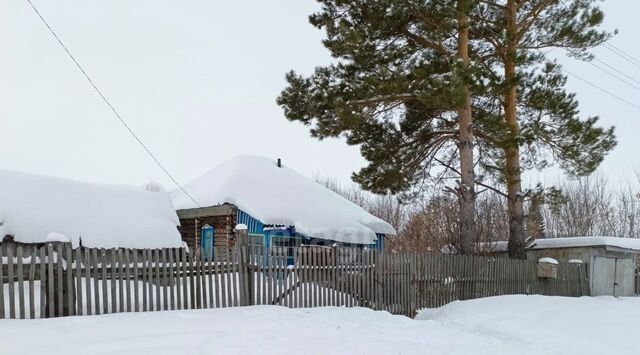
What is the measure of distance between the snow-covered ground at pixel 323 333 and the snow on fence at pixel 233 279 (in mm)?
484

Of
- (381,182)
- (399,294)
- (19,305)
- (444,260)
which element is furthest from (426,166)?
(19,305)

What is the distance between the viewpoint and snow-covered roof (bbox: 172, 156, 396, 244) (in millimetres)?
18719

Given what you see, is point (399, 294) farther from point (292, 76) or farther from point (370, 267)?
point (292, 76)

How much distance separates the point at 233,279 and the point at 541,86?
1290cm

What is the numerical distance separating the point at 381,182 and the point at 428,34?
15.6 ft

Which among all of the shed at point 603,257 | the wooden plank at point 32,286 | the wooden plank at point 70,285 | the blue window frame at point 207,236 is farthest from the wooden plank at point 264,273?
the shed at point 603,257

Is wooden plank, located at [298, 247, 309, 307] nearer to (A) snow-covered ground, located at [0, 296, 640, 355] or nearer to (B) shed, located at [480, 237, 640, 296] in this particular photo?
(A) snow-covered ground, located at [0, 296, 640, 355]

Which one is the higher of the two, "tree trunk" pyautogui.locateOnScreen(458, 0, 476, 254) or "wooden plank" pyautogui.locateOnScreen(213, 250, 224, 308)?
"tree trunk" pyautogui.locateOnScreen(458, 0, 476, 254)

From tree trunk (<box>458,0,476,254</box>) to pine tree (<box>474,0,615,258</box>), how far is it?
667 millimetres

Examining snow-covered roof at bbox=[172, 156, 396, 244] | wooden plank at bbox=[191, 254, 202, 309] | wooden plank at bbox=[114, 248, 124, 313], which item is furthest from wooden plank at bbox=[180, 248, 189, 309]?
snow-covered roof at bbox=[172, 156, 396, 244]

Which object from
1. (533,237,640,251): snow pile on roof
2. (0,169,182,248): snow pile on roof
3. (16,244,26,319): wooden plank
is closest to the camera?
(16,244,26,319): wooden plank

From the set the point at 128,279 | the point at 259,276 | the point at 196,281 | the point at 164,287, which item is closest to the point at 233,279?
the point at 259,276

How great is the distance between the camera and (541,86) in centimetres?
1784

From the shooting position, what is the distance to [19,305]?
22.9 feet
